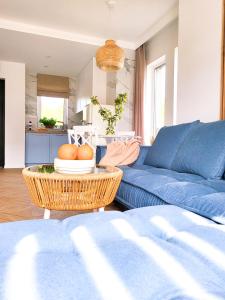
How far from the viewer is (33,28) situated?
4484 millimetres

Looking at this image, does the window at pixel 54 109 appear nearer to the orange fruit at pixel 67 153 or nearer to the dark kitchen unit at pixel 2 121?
the dark kitchen unit at pixel 2 121

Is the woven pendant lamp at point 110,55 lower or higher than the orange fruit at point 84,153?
higher

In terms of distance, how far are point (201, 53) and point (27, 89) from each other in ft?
17.5

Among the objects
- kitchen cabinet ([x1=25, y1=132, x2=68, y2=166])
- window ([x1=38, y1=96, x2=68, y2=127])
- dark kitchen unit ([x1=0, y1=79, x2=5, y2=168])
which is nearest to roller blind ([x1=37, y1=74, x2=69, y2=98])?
window ([x1=38, y1=96, x2=68, y2=127])

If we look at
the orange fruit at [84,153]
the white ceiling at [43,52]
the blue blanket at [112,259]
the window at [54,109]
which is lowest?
the blue blanket at [112,259]

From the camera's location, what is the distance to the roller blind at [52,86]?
7067 millimetres

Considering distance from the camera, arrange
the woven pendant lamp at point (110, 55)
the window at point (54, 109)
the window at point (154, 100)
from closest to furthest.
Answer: the woven pendant lamp at point (110, 55) < the window at point (154, 100) < the window at point (54, 109)

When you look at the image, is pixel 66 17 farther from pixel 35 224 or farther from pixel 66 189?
pixel 35 224

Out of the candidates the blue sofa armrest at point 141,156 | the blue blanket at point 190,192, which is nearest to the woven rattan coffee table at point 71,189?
the blue blanket at point 190,192

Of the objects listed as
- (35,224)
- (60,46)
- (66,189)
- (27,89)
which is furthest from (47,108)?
(35,224)

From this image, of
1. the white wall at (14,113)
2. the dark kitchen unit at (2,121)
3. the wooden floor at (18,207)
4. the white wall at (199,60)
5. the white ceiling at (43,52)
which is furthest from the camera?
the dark kitchen unit at (2,121)

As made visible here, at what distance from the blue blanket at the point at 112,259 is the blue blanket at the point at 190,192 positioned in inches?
7.9

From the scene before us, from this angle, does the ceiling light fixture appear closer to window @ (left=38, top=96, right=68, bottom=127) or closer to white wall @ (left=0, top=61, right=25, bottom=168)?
white wall @ (left=0, top=61, right=25, bottom=168)

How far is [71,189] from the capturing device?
1435 mm
